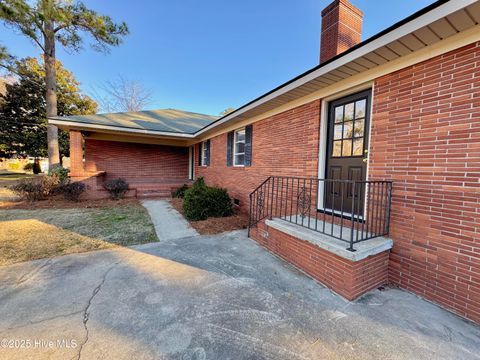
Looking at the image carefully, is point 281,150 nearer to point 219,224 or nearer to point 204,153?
point 219,224

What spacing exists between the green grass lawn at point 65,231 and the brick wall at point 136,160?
439cm

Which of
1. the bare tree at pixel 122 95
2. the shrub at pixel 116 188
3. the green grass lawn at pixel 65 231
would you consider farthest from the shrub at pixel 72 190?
the bare tree at pixel 122 95

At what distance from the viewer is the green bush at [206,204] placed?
19.2 ft

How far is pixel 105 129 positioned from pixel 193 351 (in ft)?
30.3

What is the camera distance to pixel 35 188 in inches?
308

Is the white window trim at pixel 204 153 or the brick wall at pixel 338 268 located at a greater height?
the white window trim at pixel 204 153

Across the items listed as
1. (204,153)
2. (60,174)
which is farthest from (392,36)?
(60,174)

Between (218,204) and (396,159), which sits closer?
(396,159)

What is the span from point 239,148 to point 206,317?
5.61 metres

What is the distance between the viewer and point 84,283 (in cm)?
275

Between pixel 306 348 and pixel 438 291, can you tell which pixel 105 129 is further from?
pixel 438 291

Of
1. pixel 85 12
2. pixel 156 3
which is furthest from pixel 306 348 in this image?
pixel 85 12

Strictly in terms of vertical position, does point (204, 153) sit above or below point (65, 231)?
above

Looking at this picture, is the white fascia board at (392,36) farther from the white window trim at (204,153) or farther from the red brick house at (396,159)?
the white window trim at (204,153)
